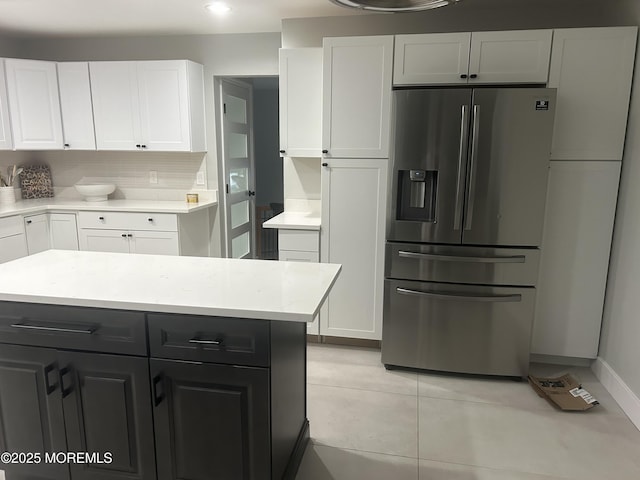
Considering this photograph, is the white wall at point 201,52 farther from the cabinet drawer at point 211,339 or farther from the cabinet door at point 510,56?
the cabinet drawer at point 211,339

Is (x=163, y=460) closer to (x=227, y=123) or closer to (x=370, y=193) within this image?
(x=370, y=193)

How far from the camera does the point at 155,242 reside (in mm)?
3824

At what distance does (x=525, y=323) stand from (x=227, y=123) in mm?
3115

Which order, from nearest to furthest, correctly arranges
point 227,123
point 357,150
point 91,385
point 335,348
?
1. point 91,385
2. point 357,150
3. point 335,348
4. point 227,123

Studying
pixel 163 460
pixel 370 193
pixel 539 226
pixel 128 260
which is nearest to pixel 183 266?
pixel 128 260

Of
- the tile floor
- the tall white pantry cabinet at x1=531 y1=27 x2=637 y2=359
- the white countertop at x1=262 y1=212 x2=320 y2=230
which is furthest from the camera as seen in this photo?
the white countertop at x1=262 y1=212 x2=320 y2=230

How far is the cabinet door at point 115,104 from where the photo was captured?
12.8ft

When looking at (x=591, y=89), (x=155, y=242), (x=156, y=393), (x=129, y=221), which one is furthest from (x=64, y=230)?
(x=591, y=89)

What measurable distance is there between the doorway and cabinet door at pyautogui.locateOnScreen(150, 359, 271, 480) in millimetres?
2896

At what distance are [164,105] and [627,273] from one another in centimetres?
363

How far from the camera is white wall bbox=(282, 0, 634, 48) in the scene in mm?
3141

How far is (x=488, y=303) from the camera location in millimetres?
2822

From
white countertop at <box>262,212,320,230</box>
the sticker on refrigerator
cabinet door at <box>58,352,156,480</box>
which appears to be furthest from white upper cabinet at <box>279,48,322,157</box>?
cabinet door at <box>58,352,156,480</box>

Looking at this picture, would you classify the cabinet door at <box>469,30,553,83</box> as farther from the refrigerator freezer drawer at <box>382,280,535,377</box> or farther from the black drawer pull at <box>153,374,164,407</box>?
the black drawer pull at <box>153,374,164,407</box>
